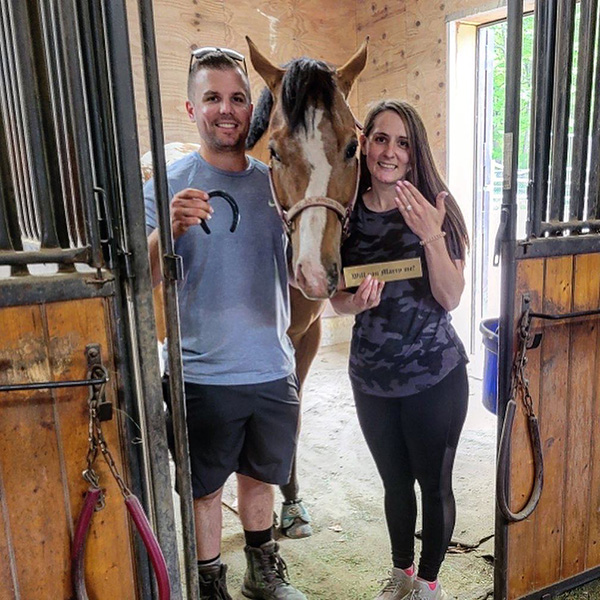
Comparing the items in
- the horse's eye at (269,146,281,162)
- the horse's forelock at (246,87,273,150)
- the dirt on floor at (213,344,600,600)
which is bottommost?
the dirt on floor at (213,344,600,600)

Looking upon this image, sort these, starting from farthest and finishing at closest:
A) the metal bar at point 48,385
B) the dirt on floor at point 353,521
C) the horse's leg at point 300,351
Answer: the horse's leg at point 300,351 → the dirt on floor at point 353,521 → the metal bar at point 48,385

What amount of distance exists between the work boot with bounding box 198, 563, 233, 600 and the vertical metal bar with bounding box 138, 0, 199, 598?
0.32 meters

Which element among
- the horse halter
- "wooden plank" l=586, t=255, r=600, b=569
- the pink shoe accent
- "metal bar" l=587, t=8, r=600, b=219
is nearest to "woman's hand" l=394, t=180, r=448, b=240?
the horse halter

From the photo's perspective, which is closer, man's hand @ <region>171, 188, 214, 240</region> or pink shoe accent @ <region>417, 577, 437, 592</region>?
man's hand @ <region>171, 188, 214, 240</region>

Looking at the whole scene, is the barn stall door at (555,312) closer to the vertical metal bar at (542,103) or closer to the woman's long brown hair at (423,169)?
the vertical metal bar at (542,103)

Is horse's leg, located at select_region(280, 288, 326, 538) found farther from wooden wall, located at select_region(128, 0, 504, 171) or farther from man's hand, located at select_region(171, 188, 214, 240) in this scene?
wooden wall, located at select_region(128, 0, 504, 171)

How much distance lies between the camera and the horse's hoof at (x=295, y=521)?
6.57 feet

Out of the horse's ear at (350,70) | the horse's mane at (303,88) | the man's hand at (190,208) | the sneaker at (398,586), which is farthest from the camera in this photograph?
the sneaker at (398,586)

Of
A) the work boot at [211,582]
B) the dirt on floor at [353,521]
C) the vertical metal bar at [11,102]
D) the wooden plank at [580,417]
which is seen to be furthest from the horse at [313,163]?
the dirt on floor at [353,521]

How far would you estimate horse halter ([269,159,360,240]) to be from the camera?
124cm

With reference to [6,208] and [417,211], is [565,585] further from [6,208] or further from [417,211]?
[6,208]

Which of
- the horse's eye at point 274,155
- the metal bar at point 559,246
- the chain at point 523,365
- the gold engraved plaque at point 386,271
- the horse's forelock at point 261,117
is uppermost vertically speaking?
the horse's forelock at point 261,117

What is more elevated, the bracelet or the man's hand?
the man's hand

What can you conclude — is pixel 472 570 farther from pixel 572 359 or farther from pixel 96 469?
pixel 96 469
